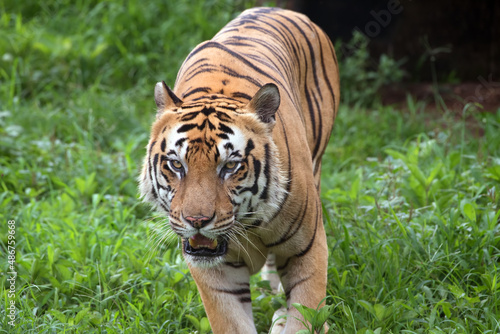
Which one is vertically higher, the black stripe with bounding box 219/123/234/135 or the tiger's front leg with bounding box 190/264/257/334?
the black stripe with bounding box 219/123/234/135

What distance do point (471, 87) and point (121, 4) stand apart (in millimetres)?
3938

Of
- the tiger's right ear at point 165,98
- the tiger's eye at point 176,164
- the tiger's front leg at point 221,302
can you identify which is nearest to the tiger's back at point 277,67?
the tiger's right ear at point 165,98

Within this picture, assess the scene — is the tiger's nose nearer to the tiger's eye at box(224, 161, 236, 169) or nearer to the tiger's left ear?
the tiger's eye at box(224, 161, 236, 169)

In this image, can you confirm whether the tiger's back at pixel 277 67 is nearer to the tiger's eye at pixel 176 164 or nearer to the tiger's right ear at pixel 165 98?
the tiger's right ear at pixel 165 98

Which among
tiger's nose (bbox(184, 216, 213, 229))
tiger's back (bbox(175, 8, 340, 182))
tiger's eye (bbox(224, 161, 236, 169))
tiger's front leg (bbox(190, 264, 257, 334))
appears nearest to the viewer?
tiger's nose (bbox(184, 216, 213, 229))

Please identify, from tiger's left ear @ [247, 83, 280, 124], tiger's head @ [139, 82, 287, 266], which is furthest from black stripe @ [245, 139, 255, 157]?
tiger's left ear @ [247, 83, 280, 124]

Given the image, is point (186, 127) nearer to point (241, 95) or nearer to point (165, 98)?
point (165, 98)

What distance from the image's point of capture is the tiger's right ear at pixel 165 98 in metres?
2.63

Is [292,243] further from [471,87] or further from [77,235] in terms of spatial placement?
[471,87]

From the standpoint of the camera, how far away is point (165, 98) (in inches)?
105

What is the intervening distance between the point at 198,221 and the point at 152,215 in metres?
1.95

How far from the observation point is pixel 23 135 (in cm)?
512

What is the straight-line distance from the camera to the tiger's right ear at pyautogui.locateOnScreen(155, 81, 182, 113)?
2.63 meters

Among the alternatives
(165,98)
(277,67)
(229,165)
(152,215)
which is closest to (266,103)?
(229,165)
